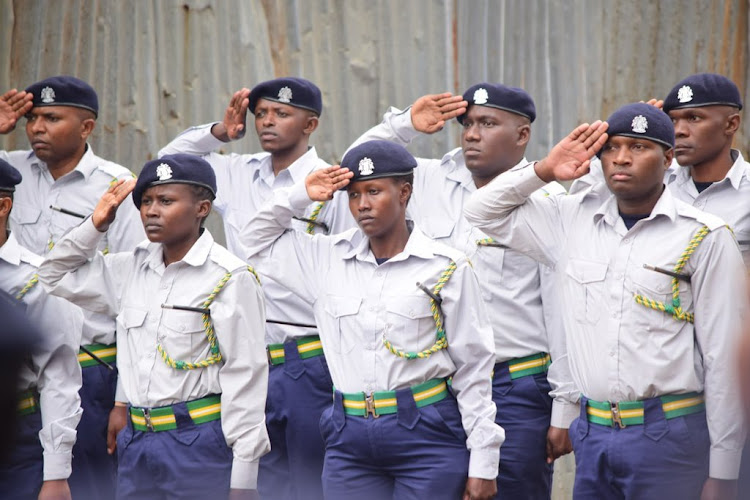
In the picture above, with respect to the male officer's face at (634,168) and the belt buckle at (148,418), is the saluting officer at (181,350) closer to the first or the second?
the belt buckle at (148,418)

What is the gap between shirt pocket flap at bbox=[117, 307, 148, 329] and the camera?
473 cm

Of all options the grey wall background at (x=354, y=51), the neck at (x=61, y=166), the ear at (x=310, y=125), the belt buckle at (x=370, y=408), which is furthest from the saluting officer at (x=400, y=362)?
the grey wall background at (x=354, y=51)

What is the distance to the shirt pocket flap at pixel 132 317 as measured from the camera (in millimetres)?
4730

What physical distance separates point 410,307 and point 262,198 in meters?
1.46

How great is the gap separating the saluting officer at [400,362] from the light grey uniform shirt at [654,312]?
39 centimetres

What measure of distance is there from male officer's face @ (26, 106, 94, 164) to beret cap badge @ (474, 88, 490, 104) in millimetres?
1923

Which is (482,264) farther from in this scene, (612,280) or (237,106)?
(237,106)

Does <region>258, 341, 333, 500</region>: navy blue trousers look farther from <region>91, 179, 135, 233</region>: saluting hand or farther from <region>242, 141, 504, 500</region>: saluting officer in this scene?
<region>91, 179, 135, 233</region>: saluting hand

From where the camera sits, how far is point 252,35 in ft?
22.0

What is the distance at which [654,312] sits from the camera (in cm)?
435

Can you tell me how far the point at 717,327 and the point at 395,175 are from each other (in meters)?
1.40

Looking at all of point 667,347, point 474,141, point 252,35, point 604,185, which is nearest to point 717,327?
point 667,347

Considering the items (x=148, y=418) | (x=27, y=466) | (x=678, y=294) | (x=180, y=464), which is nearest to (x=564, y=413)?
(x=678, y=294)

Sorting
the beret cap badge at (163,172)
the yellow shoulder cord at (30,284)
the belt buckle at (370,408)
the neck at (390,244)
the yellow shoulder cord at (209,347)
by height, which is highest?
the beret cap badge at (163,172)
